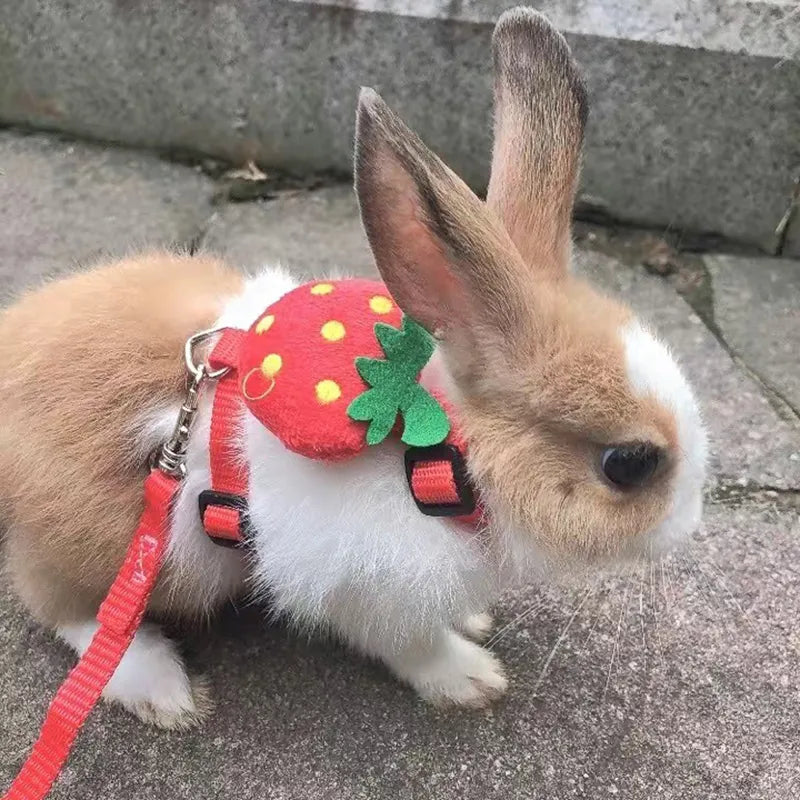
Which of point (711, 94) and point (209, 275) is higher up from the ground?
point (711, 94)

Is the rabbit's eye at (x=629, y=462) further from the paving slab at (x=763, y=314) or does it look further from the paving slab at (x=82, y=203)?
the paving slab at (x=82, y=203)

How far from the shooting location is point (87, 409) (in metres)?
1.57

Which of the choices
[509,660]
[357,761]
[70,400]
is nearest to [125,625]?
[70,400]

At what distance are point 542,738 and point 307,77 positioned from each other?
2.12m

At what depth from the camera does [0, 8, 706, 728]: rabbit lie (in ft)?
4.33

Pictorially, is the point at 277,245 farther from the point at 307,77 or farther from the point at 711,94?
the point at 711,94

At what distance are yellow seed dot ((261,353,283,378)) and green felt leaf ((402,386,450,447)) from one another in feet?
0.68

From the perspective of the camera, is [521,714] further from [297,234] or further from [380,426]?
[297,234]

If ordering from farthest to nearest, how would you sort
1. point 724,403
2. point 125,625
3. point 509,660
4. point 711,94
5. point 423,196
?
1. point 711,94
2. point 724,403
3. point 509,660
4. point 125,625
5. point 423,196

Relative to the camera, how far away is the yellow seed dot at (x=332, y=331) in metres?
1.45

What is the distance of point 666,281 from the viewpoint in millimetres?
2879

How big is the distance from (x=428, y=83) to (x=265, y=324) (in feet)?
5.52

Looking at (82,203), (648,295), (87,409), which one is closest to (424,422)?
(87,409)

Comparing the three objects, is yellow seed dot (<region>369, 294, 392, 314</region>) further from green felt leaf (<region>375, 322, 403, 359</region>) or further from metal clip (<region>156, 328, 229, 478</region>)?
metal clip (<region>156, 328, 229, 478</region>)
